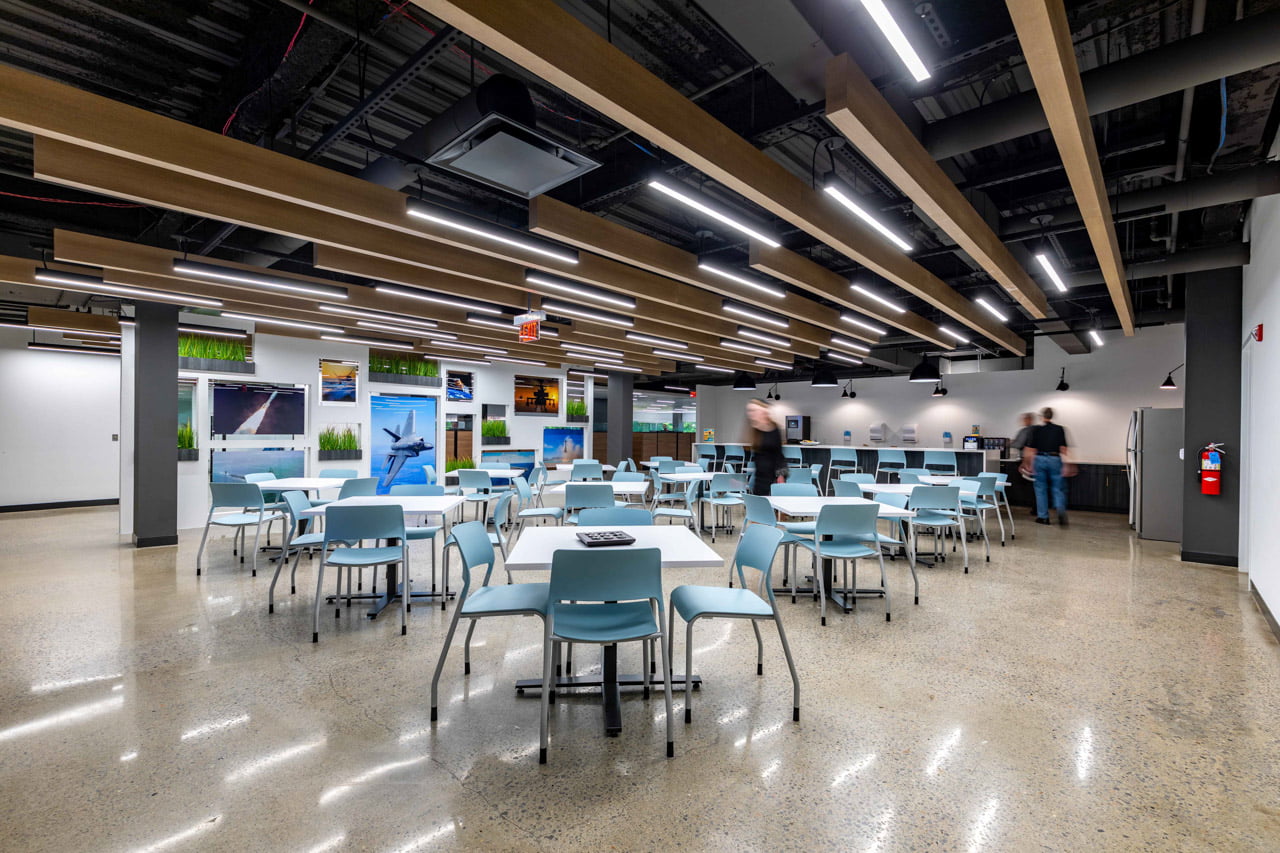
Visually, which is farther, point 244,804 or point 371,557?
point 371,557

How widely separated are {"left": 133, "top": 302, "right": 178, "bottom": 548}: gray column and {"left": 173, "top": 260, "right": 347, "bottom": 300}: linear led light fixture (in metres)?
2.51

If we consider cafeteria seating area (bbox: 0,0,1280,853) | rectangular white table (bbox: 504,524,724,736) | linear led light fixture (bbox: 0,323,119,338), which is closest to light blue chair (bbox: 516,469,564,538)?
cafeteria seating area (bbox: 0,0,1280,853)

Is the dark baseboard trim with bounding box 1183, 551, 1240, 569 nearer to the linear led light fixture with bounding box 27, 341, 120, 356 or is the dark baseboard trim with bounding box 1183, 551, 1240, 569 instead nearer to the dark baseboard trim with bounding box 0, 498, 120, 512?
the dark baseboard trim with bounding box 0, 498, 120, 512

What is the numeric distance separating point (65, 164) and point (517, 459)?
1029cm

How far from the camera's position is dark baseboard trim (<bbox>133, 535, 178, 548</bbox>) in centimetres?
695

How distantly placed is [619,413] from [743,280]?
864cm

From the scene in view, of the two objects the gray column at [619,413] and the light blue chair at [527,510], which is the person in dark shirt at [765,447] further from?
the gray column at [619,413]

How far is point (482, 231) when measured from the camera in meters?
4.24

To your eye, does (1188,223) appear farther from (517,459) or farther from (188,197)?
(517,459)

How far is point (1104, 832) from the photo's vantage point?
205cm

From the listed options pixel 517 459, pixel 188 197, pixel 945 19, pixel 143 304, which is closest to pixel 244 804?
pixel 188 197

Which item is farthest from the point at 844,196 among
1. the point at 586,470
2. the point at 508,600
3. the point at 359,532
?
the point at 586,470

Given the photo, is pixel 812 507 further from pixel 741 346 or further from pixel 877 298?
pixel 741 346

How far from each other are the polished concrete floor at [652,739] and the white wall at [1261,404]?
25.0 inches
